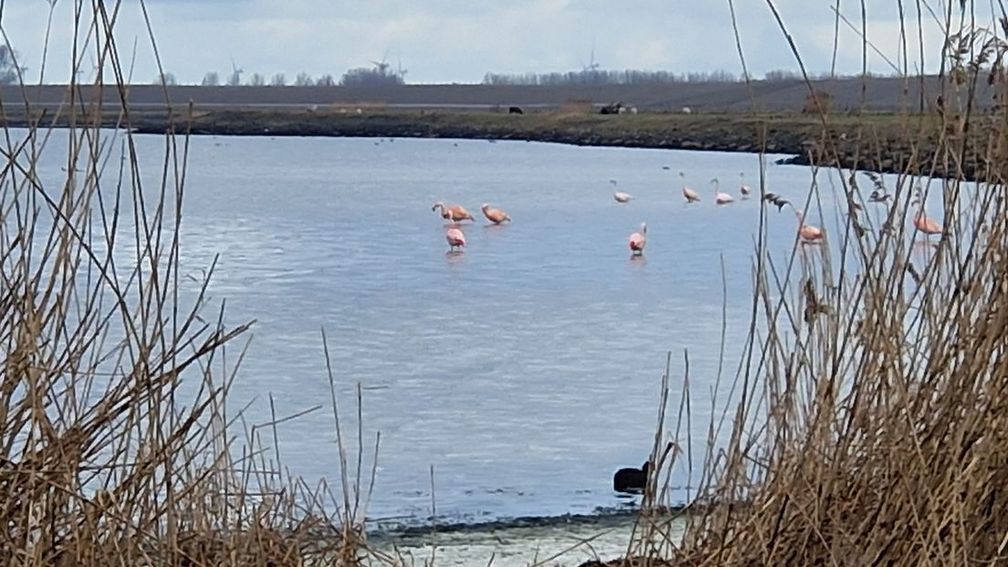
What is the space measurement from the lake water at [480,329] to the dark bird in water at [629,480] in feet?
0.13

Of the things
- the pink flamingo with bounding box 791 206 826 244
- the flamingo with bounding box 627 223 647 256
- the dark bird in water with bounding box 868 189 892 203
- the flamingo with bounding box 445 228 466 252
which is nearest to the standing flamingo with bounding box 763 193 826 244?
the pink flamingo with bounding box 791 206 826 244

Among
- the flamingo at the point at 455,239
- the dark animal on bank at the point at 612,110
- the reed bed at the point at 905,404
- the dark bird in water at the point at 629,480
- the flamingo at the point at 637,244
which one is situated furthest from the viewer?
the dark animal on bank at the point at 612,110

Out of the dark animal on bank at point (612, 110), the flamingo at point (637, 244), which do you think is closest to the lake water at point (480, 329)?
the flamingo at point (637, 244)

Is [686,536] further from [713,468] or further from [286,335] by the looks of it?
[286,335]

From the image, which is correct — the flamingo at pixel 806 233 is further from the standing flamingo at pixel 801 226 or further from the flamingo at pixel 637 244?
the flamingo at pixel 637 244

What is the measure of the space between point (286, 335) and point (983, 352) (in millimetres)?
5485

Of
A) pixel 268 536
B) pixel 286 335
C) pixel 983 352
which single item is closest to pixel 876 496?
pixel 983 352

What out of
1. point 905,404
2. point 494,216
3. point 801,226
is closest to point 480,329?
point 801,226

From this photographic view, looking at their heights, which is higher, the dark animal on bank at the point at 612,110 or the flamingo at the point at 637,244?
the flamingo at the point at 637,244

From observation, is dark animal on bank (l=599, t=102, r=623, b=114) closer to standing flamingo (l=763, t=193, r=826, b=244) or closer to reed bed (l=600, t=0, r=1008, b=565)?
standing flamingo (l=763, t=193, r=826, b=244)

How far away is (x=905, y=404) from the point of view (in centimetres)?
258

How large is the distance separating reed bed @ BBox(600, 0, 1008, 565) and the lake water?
2179 mm

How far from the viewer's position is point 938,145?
279 cm

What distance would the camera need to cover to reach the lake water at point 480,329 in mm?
5492
